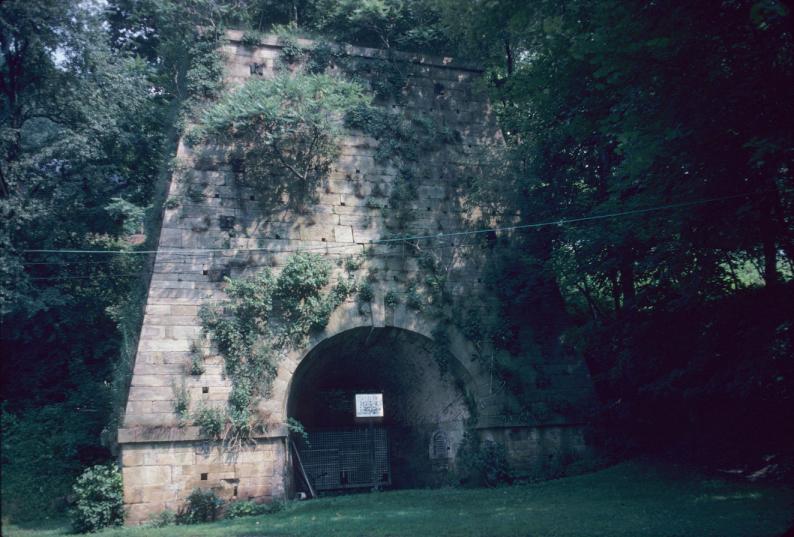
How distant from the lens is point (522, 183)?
15359 mm

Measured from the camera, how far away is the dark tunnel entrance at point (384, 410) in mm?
15109

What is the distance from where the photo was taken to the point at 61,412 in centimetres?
1631

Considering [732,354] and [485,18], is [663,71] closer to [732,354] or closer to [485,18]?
[485,18]

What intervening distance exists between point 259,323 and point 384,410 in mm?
6048

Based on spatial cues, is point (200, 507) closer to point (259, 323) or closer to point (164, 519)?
point (164, 519)

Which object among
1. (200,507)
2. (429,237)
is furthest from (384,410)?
(200,507)

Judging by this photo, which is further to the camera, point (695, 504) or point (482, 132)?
point (482, 132)

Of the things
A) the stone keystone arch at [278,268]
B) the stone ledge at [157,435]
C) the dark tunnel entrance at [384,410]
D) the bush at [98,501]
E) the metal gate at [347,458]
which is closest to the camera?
the bush at [98,501]

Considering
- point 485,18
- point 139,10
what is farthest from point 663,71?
point 139,10

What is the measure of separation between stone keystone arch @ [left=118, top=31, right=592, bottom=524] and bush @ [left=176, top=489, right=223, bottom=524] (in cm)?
22

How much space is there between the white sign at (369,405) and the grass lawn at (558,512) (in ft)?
15.4

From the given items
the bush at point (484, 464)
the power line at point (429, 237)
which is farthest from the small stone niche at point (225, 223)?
the bush at point (484, 464)

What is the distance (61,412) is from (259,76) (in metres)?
10.0

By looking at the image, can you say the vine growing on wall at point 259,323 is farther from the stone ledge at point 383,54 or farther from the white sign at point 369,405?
the stone ledge at point 383,54
